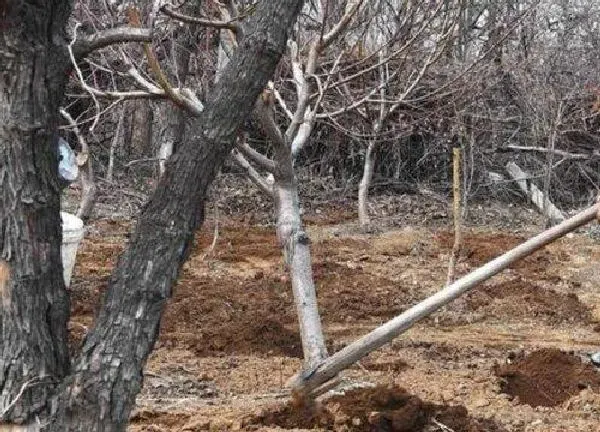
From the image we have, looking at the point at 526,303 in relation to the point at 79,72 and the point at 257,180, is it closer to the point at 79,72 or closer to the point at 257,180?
the point at 257,180

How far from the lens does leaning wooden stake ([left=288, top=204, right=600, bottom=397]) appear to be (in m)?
3.40

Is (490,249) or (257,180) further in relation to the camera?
(490,249)

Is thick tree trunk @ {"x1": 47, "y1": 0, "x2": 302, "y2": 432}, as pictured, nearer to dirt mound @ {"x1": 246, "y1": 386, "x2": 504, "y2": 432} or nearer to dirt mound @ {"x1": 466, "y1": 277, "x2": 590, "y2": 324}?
dirt mound @ {"x1": 246, "y1": 386, "x2": 504, "y2": 432}

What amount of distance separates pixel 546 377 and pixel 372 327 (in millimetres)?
1512

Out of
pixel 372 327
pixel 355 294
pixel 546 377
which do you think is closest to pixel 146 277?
pixel 546 377

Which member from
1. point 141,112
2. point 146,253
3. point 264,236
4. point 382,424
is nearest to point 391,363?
point 382,424

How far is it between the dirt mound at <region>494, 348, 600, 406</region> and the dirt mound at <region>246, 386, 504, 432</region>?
2.88 feet

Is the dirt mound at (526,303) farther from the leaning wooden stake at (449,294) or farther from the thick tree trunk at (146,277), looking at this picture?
the thick tree trunk at (146,277)

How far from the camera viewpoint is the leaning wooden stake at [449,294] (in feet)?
11.2

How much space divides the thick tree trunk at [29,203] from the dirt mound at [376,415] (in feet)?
4.68

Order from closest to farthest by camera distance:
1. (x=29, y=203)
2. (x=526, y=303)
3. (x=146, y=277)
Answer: (x=29, y=203)
(x=146, y=277)
(x=526, y=303)

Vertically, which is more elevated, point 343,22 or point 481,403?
point 343,22

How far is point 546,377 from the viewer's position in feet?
15.5

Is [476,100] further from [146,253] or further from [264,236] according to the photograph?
[146,253]
